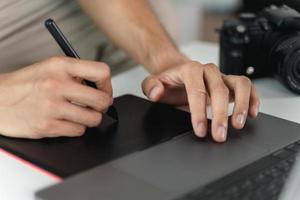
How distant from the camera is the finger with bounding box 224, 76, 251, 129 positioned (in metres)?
0.68

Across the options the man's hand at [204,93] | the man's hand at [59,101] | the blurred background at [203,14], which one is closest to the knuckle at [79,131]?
the man's hand at [59,101]

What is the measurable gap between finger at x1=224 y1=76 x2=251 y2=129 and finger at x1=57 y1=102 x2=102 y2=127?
0.56 feet

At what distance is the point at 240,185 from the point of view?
0.54 metres

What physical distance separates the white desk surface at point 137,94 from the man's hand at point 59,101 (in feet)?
0.17

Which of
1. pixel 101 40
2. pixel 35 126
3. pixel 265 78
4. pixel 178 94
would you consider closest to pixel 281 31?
pixel 265 78

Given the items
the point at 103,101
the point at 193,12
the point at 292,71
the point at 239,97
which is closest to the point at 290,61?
the point at 292,71

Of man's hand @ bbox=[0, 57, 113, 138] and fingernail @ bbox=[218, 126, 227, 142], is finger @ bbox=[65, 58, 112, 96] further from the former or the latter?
fingernail @ bbox=[218, 126, 227, 142]

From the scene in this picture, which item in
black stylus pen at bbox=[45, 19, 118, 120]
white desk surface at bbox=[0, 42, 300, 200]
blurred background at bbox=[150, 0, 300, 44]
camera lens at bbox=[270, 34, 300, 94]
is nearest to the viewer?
white desk surface at bbox=[0, 42, 300, 200]

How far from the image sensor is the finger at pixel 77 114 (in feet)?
2.19

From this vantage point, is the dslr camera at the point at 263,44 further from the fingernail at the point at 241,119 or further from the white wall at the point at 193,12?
the white wall at the point at 193,12

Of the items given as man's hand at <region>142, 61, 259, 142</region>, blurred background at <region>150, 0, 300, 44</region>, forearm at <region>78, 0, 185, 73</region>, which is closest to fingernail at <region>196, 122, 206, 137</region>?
man's hand at <region>142, 61, 259, 142</region>

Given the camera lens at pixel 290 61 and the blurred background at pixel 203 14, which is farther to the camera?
the blurred background at pixel 203 14

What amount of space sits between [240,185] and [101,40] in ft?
1.88

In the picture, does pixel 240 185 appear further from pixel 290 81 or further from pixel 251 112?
pixel 290 81
